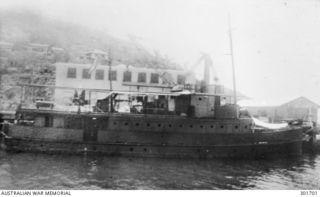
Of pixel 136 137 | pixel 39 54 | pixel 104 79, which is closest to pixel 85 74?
pixel 104 79

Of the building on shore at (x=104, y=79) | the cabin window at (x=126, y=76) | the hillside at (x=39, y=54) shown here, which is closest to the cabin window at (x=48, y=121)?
the hillside at (x=39, y=54)

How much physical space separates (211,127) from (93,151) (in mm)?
6918

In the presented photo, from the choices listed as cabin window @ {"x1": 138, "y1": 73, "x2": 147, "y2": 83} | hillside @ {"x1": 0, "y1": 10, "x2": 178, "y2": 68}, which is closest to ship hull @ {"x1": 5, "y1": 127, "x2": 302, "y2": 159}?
cabin window @ {"x1": 138, "y1": 73, "x2": 147, "y2": 83}

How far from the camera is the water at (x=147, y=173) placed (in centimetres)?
1134

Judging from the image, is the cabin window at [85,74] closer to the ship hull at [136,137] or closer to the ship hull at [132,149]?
the ship hull at [136,137]

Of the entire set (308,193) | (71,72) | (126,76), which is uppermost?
(71,72)

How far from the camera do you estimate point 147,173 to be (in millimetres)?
13055

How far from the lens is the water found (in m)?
11.3

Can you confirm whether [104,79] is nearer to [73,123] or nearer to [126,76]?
[126,76]

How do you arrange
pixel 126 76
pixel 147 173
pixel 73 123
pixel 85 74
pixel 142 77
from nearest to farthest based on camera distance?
pixel 147 173
pixel 73 123
pixel 85 74
pixel 126 76
pixel 142 77

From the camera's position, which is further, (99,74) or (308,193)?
(99,74)

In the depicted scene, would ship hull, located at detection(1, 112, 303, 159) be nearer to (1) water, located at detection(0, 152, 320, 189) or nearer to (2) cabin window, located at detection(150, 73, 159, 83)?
(1) water, located at detection(0, 152, 320, 189)

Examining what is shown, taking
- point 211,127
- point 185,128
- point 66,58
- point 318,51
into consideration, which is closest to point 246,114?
point 211,127

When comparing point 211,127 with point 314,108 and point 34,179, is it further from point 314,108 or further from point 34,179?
point 314,108
